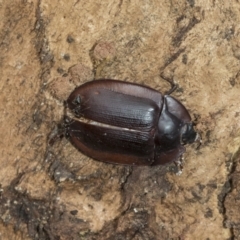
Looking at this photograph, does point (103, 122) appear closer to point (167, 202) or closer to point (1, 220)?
point (167, 202)

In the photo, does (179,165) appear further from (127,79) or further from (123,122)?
(127,79)

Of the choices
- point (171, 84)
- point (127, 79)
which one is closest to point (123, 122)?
point (127, 79)

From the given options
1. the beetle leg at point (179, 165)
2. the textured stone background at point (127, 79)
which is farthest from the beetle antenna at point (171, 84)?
the beetle leg at point (179, 165)

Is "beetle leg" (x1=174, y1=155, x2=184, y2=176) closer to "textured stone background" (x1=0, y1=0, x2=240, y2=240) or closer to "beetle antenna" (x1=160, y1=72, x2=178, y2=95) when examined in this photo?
"textured stone background" (x1=0, y1=0, x2=240, y2=240)

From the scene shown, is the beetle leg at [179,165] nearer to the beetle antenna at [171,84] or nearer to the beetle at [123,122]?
the beetle at [123,122]

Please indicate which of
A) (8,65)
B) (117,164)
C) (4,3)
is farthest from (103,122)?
(4,3)

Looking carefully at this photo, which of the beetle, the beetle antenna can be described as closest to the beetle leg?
the beetle

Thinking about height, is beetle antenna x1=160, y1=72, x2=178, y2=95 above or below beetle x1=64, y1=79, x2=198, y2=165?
above
